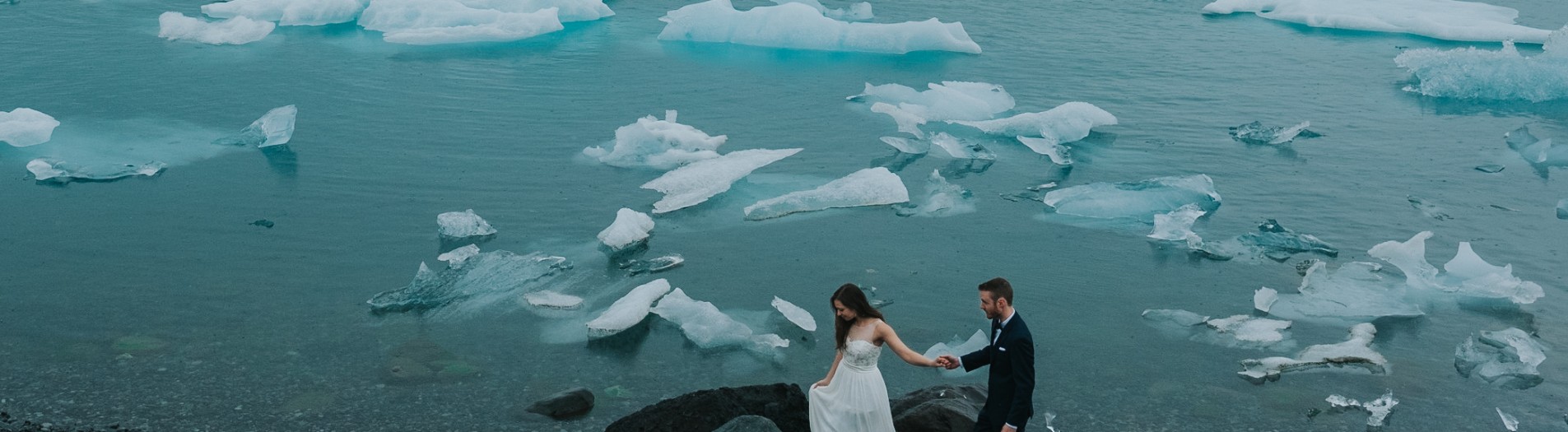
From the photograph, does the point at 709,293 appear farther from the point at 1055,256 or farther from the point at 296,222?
the point at 296,222

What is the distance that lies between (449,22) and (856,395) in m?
18.1

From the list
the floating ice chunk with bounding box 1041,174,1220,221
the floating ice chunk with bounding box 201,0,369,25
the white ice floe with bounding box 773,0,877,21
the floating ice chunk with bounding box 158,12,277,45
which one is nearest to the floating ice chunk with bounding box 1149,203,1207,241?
the floating ice chunk with bounding box 1041,174,1220,221

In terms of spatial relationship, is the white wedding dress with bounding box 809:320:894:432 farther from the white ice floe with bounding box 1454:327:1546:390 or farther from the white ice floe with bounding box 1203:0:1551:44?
the white ice floe with bounding box 1203:0:1551:44

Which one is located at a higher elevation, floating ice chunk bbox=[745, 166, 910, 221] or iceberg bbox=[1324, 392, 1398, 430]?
floating ice chunk bbox=[745, 166, 910, 221]

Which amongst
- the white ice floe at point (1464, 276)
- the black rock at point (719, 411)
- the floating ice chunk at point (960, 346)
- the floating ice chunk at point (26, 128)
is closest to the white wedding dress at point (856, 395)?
the black rock at point (719, 411)

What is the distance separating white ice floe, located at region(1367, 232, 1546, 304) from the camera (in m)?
11.5

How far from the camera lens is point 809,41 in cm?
2278

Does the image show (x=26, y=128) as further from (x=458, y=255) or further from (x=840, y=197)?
(x=840, y=197)

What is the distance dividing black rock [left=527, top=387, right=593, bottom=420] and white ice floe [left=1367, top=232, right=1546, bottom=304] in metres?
7.81

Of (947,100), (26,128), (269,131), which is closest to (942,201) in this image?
(947,100)

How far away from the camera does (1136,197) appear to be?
14078 mm

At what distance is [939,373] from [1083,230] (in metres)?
4.23

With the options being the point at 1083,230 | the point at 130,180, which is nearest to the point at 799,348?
the point at 1083,230

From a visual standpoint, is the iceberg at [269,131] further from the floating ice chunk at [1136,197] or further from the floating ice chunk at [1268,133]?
the floating ice chunk at [1268,133]
